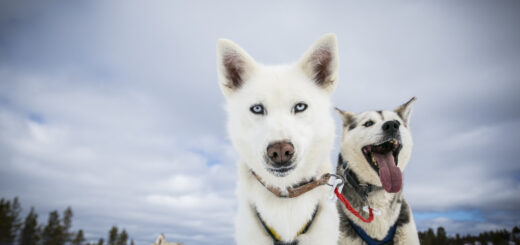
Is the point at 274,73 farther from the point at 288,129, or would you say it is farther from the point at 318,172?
the point at 318,172

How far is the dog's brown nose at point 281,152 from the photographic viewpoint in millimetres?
2852

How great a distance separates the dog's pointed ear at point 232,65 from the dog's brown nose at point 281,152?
145cm

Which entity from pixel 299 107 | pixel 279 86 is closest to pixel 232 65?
pixel 279 86

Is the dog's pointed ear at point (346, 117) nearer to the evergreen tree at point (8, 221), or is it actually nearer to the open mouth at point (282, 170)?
the open mouth at point (282, 170)

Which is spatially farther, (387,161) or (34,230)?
(34,230)

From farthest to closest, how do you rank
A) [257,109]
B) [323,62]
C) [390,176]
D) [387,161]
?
[387,161], [390,176], [323,62], [257,109]

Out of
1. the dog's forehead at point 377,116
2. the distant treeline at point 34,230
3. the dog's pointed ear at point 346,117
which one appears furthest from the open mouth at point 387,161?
the distant treeline at point 34,230

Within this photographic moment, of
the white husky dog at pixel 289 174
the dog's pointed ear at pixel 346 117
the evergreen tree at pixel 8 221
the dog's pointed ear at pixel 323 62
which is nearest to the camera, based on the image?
the white husky dog at pixel 289 174

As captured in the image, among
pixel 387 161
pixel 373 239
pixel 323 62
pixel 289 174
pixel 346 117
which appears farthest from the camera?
pixel 346 117

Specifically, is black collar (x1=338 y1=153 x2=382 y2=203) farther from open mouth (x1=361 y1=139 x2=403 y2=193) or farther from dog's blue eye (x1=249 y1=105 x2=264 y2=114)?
dog's blue eye (x1=249 y1=105 x2=264 y2=114)

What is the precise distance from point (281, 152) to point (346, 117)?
3.82 m

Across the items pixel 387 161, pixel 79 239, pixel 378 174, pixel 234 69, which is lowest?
pixel 79 239

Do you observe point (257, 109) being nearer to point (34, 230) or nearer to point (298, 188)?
point (298, 188)

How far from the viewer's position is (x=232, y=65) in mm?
4027
